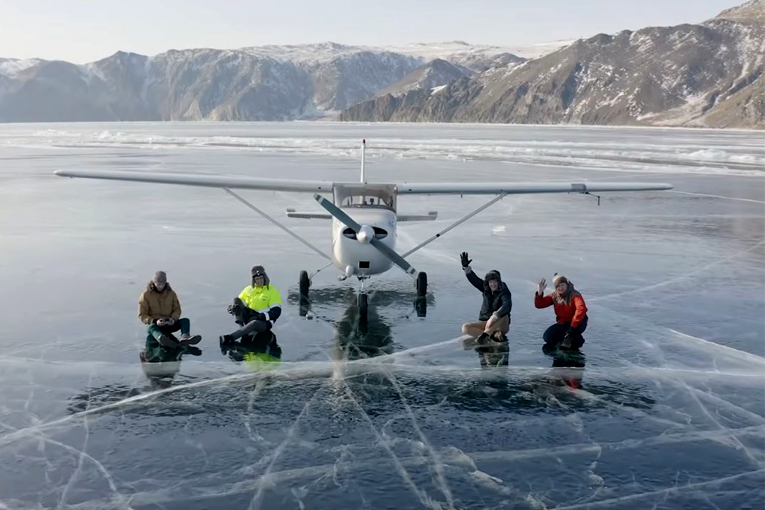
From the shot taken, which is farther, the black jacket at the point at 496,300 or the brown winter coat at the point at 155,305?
the black jacket at the point at 496,300

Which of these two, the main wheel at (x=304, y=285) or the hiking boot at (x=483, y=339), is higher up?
the main wheel at (x=304, y=285)

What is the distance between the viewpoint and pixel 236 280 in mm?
13656

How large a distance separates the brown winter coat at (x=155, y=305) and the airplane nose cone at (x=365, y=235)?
295cm

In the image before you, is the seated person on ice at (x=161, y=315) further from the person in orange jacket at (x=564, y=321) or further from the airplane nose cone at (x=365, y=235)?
the person in orange jacket at (x=564, y=321)

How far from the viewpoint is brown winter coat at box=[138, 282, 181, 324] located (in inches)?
389

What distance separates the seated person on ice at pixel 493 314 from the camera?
405 inches

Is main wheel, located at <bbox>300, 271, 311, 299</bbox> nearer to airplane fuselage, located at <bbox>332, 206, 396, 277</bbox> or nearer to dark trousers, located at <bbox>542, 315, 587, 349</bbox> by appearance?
airplane fuselage, located at <bbox>332, 206, 396, 277</bbox>

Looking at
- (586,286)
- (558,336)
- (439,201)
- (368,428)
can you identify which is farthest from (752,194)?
(368,428)

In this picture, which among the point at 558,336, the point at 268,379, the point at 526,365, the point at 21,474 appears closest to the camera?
the point at 21,474

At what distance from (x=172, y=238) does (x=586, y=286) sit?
10.2 meters

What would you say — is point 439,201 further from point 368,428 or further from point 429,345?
point 368,428

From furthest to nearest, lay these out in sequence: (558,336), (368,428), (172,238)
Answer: (172,238), (558,336), (368,428)

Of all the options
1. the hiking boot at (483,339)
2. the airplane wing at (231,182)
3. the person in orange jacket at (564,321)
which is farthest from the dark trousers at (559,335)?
the airplane wing at (231,182)

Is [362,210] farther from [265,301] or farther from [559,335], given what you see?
[559,335]
